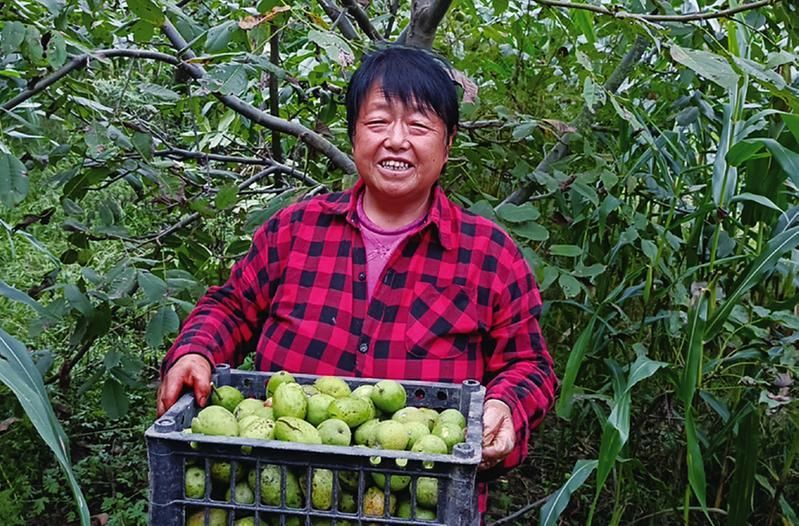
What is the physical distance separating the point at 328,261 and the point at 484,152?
0.69 m

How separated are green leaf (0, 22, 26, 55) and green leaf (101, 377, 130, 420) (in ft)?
2.66

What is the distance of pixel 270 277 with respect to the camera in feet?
5.55

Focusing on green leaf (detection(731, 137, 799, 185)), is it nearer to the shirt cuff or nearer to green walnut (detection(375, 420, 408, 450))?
green walnut (detection(375, 420, 408, 450))

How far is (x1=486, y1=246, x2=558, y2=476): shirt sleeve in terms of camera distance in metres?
1.49

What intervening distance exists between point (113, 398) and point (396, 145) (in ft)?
3.34

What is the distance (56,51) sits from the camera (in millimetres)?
1714

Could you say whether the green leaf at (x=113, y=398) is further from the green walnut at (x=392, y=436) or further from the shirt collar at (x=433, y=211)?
the green walnut at (x=392, y=436)

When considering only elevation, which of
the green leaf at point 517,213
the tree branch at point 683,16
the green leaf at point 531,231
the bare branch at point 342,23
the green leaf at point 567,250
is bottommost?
the green leaf at point 567,250

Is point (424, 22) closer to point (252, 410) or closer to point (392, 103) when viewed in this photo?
point (392, 103)

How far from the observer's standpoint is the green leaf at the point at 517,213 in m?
1.93

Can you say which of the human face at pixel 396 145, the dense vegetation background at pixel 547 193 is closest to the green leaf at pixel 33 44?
the dense vegetation background at pixel 547 193

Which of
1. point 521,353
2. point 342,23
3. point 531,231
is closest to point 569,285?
point 531,231

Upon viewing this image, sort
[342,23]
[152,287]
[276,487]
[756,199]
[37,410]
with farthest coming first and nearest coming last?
[342,23]
[756,199]
[152,287]
[276,487]
[37,410]

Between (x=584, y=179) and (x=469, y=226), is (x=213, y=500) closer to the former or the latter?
(x=469, y=226)
